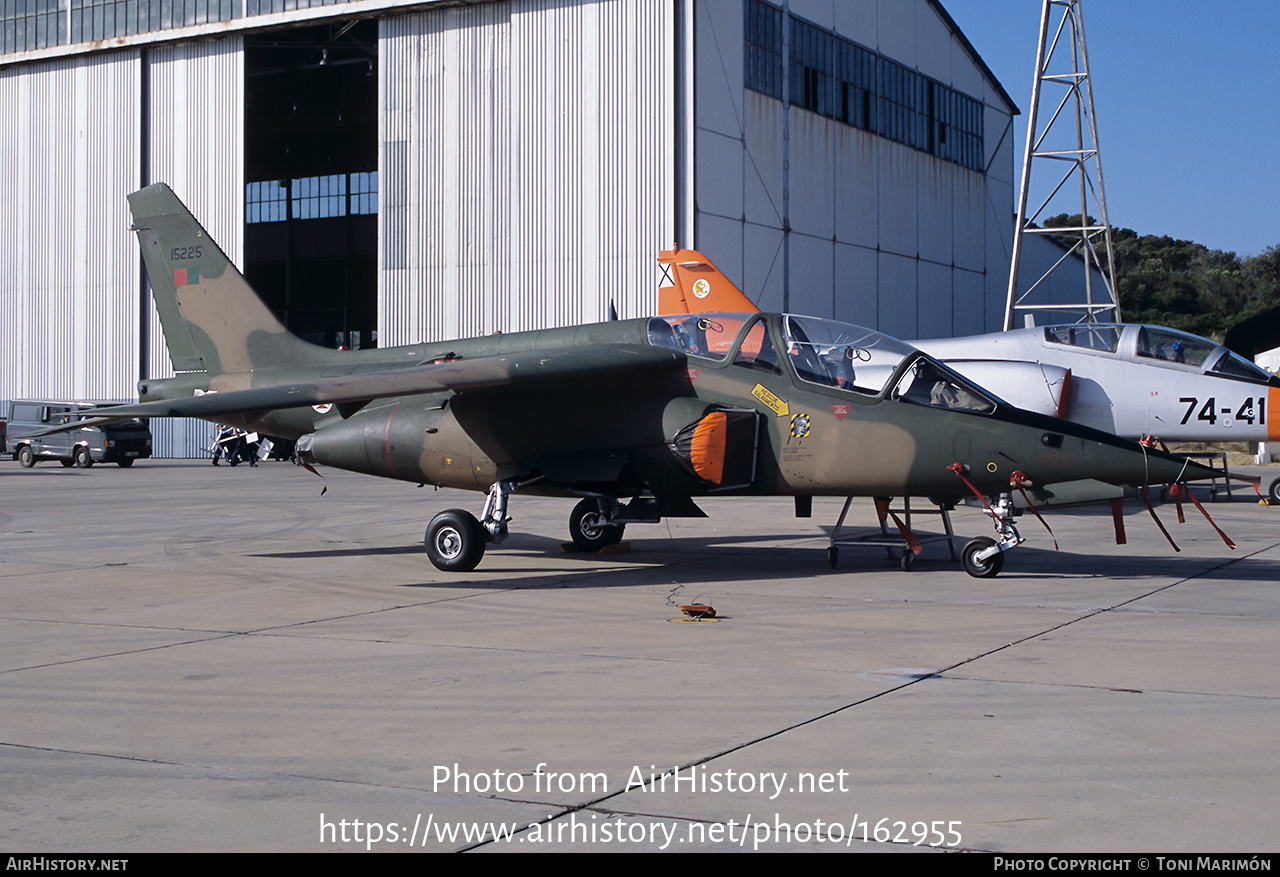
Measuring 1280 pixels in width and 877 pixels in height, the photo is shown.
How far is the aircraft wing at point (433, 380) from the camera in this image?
36.0 feet

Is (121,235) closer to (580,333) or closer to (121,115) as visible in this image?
(121,115)

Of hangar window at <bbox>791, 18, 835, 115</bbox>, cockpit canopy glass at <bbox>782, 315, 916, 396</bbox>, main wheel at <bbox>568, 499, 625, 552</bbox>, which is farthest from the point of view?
hangar window at <bbox>791, 18, 835, 115</bbox>

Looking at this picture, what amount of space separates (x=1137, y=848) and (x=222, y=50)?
137 ft

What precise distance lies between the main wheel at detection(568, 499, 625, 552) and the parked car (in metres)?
28.0

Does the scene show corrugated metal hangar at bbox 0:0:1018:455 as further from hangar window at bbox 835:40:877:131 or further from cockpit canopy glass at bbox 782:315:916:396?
cockpit canopy glass at bbox 782:315:916:396

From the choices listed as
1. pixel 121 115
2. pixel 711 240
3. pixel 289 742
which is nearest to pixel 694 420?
pixel 289 742

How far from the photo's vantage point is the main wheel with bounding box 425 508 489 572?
1168 cm

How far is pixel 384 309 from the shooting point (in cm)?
3825

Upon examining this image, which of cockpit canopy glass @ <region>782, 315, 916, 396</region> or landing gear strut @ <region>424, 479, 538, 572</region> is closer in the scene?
cockpit canopy glass @ <region>782, 315, 916, 396</region>

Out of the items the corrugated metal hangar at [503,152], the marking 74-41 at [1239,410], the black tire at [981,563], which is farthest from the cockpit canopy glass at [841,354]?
the corrugated metal hangar at [503,152]

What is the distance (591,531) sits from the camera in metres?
13.8

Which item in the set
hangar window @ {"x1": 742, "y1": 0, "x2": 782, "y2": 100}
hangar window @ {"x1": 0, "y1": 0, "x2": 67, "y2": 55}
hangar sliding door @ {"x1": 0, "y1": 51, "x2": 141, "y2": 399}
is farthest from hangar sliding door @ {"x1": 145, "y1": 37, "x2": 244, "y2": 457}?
hangar window @ {"x1": 742, "y1": 0, "x2": 782, "y2": 100}

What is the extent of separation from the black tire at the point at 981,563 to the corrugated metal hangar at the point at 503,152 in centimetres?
2346

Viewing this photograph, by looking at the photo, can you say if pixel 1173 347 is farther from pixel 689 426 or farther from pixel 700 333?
pixel 689 426
